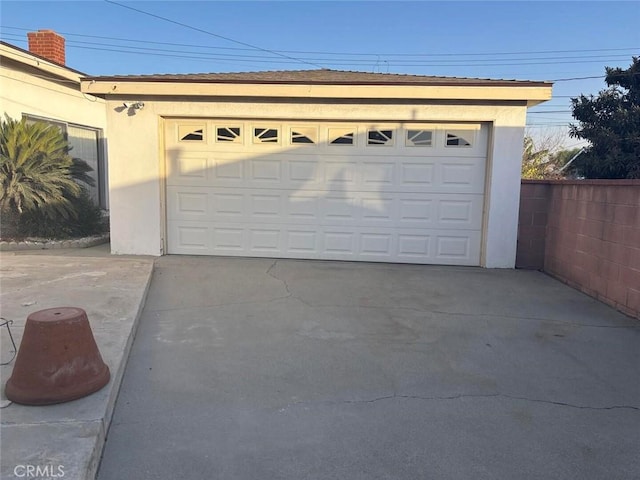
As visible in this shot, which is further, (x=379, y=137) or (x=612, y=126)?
(x=612, y=126)

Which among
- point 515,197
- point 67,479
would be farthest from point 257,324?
point 515,197

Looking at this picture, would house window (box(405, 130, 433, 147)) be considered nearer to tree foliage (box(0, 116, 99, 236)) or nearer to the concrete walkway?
the concrete walkway

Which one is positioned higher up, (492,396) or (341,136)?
(341,136)

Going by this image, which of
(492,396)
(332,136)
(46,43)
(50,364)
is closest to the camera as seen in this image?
(50,364)

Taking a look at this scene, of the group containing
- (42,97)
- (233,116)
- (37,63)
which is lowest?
(233,116)

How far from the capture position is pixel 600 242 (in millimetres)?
6793

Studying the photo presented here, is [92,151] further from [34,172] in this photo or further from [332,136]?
[332,136]

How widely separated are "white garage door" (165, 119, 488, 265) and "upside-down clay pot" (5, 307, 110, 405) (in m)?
5.72

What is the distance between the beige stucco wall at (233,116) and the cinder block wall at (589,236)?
50cm

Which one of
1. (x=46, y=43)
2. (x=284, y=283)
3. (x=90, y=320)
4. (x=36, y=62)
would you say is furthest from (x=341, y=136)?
(x=46, y=43)

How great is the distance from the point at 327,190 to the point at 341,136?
991 mm

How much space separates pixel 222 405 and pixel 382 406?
1.18 meters
